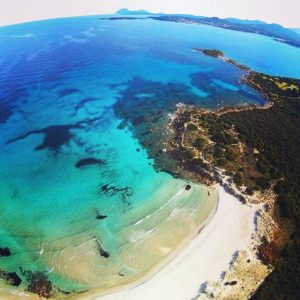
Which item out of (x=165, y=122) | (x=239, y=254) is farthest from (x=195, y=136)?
(x=239, y=254)

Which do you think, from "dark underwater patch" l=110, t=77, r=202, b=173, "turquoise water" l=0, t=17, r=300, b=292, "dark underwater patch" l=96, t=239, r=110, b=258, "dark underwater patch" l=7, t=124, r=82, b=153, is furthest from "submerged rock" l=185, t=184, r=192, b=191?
"dark underwater patch" l=7, t=124, r=82, b=153

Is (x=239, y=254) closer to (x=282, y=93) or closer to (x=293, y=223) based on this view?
(x=293, y=223)

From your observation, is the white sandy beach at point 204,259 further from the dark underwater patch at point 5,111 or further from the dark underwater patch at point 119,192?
the dark underwater patch at point 5,111

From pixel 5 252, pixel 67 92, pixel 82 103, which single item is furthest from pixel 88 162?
pixel 67 92

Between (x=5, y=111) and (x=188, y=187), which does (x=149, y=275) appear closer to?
(x=188, y=187)

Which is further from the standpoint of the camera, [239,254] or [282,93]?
[282,93]

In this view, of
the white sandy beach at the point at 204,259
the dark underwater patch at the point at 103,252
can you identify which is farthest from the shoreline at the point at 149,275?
the dark underwater patch at the point at 103,252
